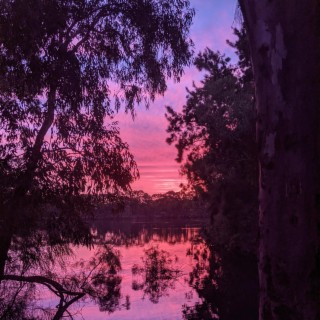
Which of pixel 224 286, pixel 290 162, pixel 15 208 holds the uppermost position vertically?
pixel 290 162

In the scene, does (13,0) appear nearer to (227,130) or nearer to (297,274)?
(297,274)

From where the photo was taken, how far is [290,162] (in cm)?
340

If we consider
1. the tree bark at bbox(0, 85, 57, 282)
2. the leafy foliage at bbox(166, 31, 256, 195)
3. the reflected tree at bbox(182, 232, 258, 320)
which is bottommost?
the reflected tree at bbox(182, 232, 258, 320)

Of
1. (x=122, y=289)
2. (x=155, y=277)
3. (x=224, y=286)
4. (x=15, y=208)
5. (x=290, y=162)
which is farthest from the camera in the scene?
Result: (x=155, y=277)

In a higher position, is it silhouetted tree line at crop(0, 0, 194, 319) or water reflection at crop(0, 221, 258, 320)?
silhouetted tree line at crop(0, 0, 194, 319)

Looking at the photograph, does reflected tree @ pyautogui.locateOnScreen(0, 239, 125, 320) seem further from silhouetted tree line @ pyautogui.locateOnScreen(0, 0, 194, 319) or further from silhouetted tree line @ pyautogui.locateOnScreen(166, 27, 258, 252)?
silhouetted tree line @ pyautogui.locateOnScreen(166, 27, 258, 252)

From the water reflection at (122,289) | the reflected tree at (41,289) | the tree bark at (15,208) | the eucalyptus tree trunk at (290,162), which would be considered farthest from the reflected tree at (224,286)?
the eucalyptus tree trunk at (290,162)

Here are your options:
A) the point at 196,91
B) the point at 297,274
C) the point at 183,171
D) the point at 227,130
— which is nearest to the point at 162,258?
the point at 227,130

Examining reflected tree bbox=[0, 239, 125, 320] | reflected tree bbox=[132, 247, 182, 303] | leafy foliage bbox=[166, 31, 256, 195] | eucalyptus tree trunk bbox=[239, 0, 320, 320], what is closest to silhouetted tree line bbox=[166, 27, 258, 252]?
leafy foliage bbox=[166, 31, 256, 195]

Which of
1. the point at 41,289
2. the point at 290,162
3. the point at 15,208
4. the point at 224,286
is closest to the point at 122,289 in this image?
the point at 41,289

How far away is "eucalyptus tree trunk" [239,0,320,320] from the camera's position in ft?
11.1

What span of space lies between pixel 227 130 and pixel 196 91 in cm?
532

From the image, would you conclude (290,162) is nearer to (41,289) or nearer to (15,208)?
(15,208)

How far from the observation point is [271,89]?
3.52 m
